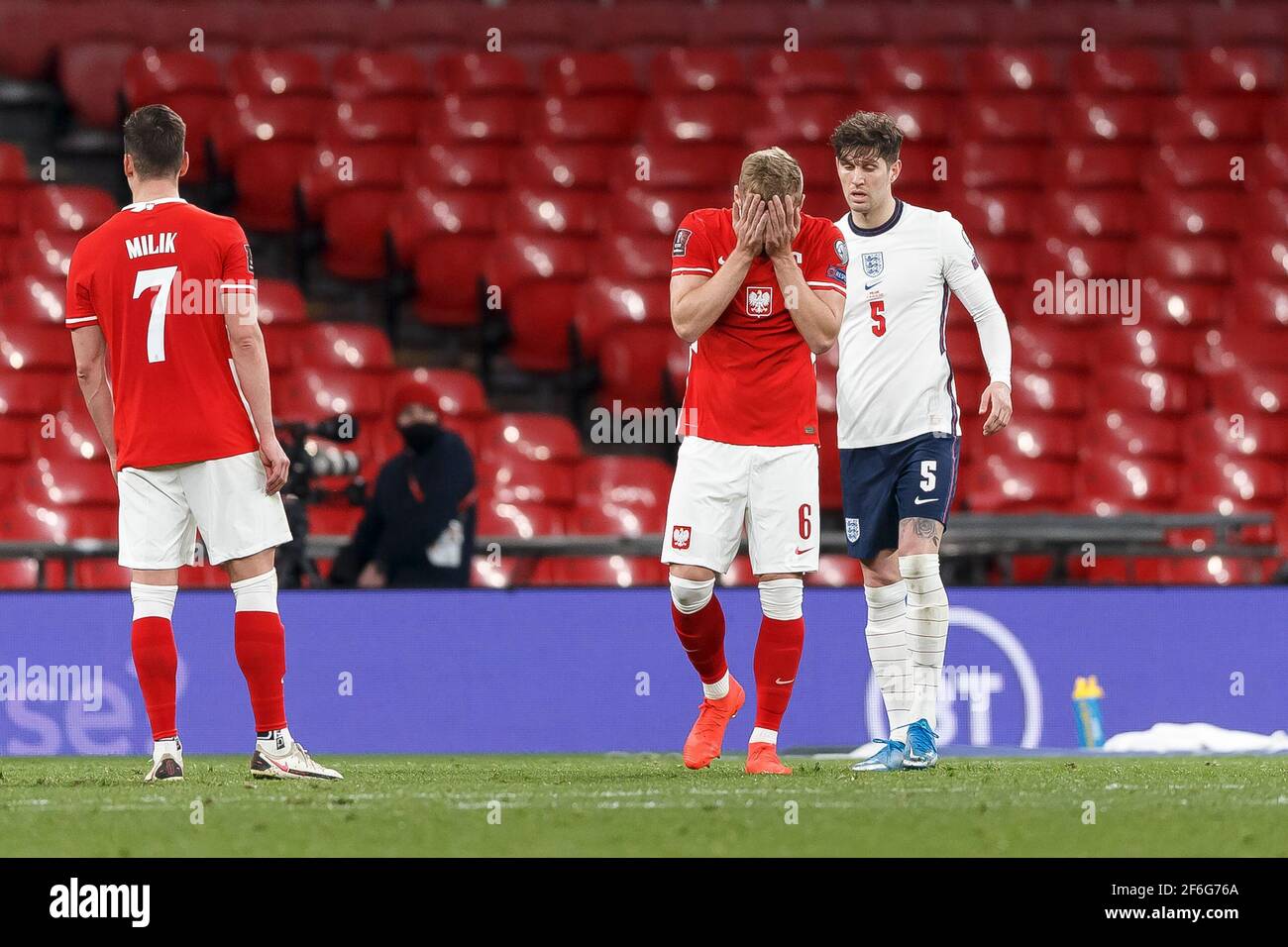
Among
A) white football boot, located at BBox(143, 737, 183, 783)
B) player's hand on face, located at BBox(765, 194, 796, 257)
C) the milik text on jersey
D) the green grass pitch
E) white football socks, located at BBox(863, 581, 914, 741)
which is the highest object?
player's hand on face, located at BBox(765, 194, 796, 257)

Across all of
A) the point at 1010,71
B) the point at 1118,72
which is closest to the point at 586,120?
the point at 1010,71

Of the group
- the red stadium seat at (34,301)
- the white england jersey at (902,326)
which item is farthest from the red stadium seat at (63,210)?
the white england jersey at (902,326)

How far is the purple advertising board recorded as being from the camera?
7090mm

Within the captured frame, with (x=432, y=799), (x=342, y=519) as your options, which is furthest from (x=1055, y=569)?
(x=432, y=799)

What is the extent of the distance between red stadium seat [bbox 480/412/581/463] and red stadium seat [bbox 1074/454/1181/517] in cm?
255

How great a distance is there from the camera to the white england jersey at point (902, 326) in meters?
5.58

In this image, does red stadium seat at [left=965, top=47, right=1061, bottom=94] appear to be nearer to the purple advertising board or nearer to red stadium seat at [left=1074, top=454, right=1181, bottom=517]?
red stadium seat at [left=1074, top=454, right=1181, bottom=517]

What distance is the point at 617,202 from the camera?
10.5 m

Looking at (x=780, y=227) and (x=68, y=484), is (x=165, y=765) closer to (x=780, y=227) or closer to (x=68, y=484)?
(x=780, y=227)

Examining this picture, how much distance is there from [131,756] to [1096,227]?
639 cm

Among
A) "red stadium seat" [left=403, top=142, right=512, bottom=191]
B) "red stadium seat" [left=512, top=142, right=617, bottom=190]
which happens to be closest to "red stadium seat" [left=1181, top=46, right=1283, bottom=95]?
"red stadium seat" [left=512, top=142, right=617, bottom=190]

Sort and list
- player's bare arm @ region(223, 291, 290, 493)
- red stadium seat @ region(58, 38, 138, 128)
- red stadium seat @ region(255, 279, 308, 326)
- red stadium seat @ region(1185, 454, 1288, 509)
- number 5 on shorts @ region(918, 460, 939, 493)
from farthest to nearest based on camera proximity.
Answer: red stadium seat @ region(58, 38, 138, 128) < red stadium seat @ region(255, 279, 308, 326) < red stadium seat @ region(1185, 454, 1288, 509) < number 5 on shorts @ region(918, 460, 939, 493) < player's bare arm @ region(223, 291, 290, 493)
